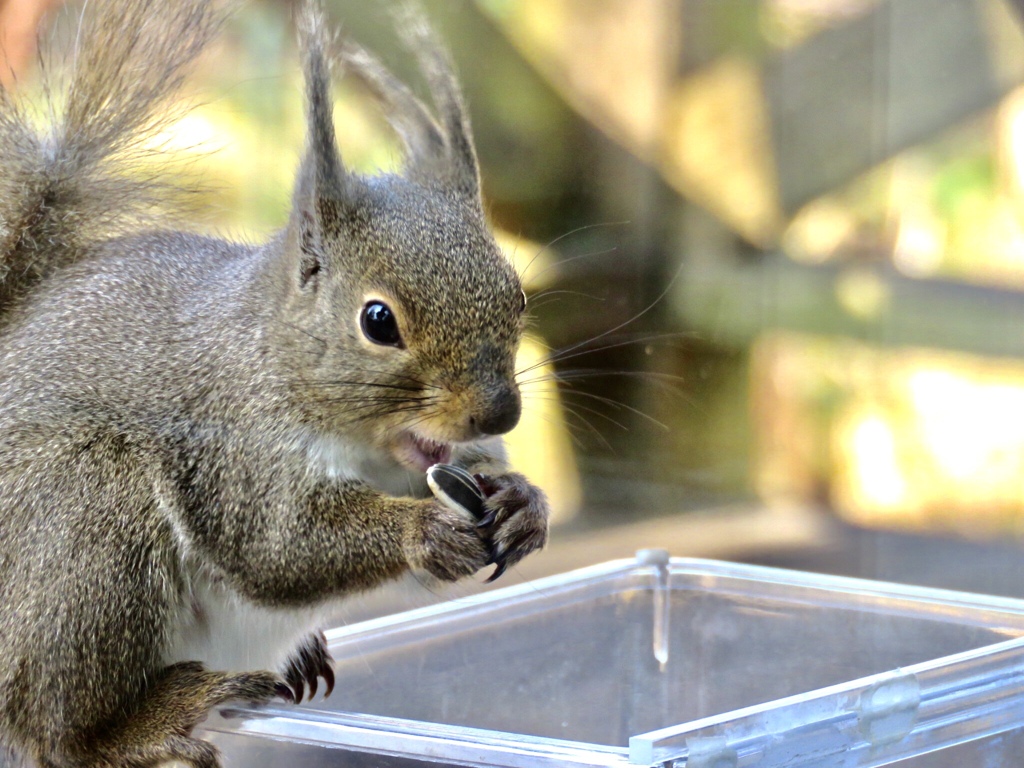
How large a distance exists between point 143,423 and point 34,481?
12 cm

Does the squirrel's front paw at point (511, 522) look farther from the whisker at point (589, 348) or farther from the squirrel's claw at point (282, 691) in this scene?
the squirrel's claw at point (282, 691)

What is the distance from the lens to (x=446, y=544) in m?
1.25

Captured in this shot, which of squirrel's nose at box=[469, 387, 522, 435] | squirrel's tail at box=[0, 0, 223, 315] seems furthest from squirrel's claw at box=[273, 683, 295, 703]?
squirrel's tail at box=[0, 0, 223, 315]

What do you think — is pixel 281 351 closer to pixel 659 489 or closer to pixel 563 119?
pixel 563 119

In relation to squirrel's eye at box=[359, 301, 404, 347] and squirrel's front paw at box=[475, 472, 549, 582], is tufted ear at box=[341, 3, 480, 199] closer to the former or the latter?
squirrel's eye at box=[359, 301, 404, 347]

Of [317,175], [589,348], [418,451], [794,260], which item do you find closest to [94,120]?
[317,175]

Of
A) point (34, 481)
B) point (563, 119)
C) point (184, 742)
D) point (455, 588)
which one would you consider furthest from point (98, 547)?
point (563, 119)

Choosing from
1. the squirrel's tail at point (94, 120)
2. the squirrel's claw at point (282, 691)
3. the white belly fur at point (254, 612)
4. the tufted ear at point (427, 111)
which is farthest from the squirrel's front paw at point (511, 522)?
the squirrel's tail at point (94, 120)

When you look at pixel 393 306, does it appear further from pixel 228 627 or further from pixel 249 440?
pixel 228 627

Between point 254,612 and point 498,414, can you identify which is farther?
point 254,612

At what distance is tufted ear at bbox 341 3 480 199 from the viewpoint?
55.3 inches

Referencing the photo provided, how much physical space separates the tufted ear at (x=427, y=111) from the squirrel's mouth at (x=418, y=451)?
308mm

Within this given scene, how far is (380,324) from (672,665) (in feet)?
2.15

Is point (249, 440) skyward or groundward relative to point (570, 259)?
groundward
